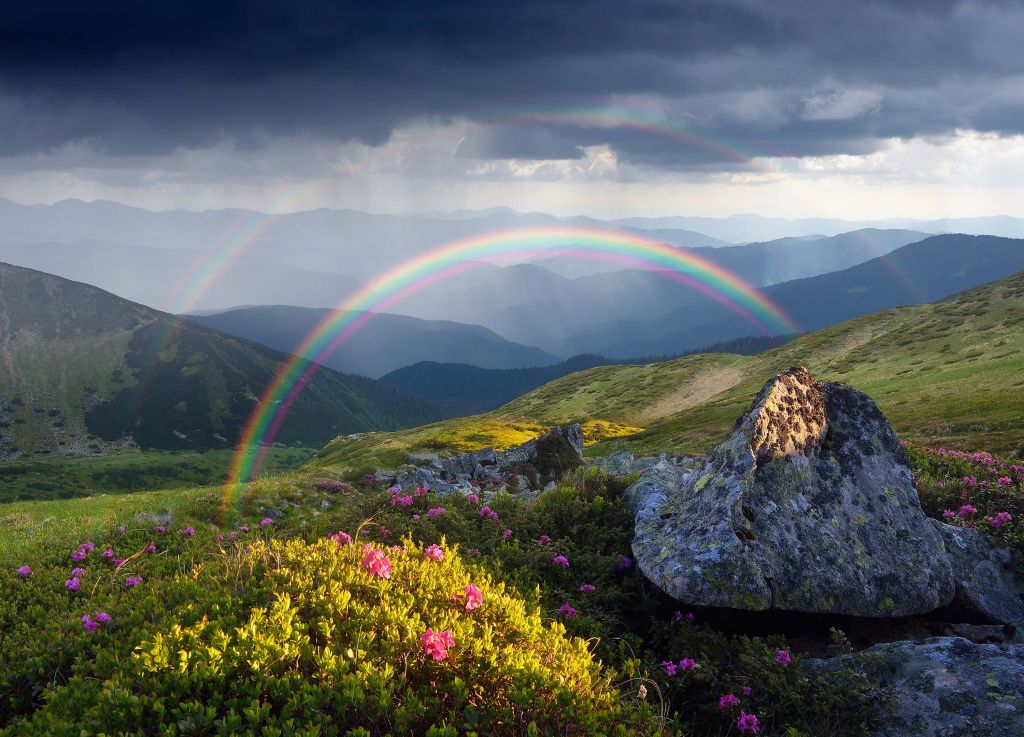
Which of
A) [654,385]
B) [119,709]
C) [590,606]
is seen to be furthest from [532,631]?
[654,385]

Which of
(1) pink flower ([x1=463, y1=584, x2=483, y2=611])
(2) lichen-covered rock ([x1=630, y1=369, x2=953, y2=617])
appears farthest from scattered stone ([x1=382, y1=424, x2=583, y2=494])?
(1) pink flower ([x1=463, y1=584, x2=483, y2=611])

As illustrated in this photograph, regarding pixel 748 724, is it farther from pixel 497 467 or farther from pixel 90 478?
pixel 90 478

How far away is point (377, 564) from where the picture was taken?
290 inches

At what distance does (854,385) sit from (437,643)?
9665 centimetres

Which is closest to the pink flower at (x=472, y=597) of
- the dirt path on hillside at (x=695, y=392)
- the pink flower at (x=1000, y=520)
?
the pink flower at (x=1000, y=520)

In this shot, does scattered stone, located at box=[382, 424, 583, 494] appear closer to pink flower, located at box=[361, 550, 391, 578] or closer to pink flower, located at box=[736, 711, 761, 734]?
pink flower, located at box=[361, 550, 391, 578]

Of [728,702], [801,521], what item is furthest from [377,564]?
→ [801,521]

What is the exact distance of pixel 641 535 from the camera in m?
10.4

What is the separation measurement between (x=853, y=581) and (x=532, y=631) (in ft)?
17.9

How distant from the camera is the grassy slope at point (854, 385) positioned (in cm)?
5038

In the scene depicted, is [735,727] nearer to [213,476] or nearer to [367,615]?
[367,615]

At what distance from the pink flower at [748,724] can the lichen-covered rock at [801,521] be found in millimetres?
1715

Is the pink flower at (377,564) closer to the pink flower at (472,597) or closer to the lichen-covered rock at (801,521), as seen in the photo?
the pink flower at (472,597)

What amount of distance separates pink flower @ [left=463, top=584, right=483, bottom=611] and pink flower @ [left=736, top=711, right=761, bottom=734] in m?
Answer: 3.28
